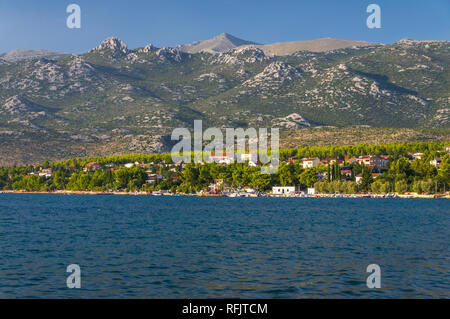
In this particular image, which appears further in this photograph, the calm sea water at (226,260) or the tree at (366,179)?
the tree at (366,179)

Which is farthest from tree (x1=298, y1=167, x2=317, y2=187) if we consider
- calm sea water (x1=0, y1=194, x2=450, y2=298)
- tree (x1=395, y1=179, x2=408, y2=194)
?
calm sea water (x1=0, y1=194, x2=450, y2=298)

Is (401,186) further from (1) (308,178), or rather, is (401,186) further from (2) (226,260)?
(2) (226,260)

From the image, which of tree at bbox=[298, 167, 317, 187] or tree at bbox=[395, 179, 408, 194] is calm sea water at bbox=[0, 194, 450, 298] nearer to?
tree at bbox=[395, 179, 408, 194]

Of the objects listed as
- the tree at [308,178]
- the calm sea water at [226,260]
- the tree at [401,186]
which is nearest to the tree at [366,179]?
the tree at [401,186]

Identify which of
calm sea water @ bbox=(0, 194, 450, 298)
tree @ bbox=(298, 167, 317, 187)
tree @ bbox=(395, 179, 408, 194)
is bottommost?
calm sea water @ bbox=(0, 194, 450, 298)

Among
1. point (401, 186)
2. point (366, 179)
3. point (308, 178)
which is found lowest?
point (401, 186)

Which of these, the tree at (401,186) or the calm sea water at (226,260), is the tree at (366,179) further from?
the calm sea water at (226,260)

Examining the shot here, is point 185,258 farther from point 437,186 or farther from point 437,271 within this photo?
point 437,186

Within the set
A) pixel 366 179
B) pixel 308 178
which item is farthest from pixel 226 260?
pixel 308 178

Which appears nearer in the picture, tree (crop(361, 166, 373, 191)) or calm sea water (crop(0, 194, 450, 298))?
calm sea water (crop(0, 194, 450, 298))

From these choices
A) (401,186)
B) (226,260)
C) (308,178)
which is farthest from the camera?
(308,178)

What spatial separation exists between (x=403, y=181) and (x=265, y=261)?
149 meters
